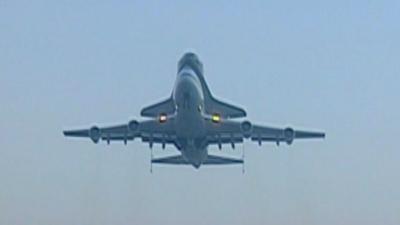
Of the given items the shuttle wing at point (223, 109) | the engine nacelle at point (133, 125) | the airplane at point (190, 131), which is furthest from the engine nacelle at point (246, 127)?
the shuttle wing at point (223, 109)

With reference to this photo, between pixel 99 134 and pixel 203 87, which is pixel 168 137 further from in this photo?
pixel 203 87

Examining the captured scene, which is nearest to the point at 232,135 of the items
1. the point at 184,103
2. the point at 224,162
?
the point at 224,162

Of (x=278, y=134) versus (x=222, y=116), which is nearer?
(x=278, y=134)

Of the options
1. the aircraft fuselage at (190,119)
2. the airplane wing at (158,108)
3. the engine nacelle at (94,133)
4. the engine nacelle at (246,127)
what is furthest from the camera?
the airplane wing at (158,108)

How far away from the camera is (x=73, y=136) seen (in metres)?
63.0

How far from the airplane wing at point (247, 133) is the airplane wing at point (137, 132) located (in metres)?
2.36

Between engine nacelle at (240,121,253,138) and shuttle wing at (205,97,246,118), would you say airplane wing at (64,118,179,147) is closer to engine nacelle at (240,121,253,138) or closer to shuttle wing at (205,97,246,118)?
engine nacelle at (240,121,253,138)

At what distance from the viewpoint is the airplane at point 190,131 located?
57.5 metres

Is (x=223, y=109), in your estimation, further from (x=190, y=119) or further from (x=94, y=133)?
(x=94, y=133)

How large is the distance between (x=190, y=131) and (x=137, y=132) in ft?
11.1

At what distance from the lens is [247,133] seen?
5931 centimetres

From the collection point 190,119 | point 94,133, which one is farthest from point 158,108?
point 190,119

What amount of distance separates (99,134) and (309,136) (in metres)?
13.0

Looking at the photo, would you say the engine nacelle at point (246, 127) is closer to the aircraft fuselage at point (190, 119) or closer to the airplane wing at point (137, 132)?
the aircraft fuselage at point (190, 119)
